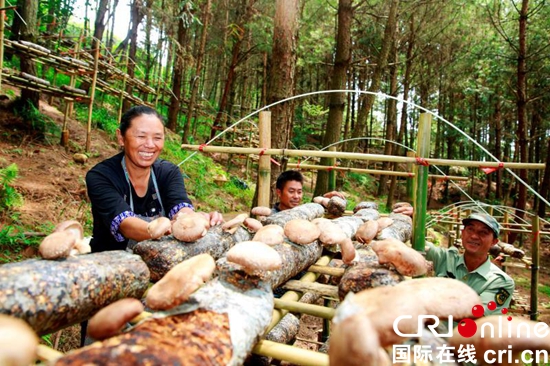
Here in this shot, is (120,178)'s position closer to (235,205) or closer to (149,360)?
(149,360)

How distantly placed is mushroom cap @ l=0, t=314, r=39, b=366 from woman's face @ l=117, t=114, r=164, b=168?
1.49m

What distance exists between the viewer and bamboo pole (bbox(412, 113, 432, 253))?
9.70 feet

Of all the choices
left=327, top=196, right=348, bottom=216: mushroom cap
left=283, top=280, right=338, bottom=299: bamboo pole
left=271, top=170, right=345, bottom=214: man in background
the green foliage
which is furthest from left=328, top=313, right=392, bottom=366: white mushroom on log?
the green foliage

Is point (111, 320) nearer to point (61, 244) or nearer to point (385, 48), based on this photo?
point (61, 244)

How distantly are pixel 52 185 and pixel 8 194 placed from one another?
4.45 feet

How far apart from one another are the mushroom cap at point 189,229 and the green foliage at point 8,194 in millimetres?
4903

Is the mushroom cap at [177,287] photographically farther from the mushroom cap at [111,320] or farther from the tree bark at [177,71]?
the tree bark at [177,71]

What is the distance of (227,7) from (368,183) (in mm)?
12233

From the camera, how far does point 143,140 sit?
2.26 meters

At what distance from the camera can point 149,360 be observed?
0.94 meters

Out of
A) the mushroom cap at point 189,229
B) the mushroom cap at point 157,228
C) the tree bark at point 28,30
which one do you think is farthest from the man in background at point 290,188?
the tree bark at point 28,30

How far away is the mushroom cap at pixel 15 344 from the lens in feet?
2.67

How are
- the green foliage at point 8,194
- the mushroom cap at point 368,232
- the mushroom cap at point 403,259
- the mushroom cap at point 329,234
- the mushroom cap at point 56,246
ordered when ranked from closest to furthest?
the mushroom cap at point 56,246 < the mushroom cap at point 403,259 < the mushroom cap at point 329,234 < the mushroom cap at point 368,232 < the green foliage at point 8,194

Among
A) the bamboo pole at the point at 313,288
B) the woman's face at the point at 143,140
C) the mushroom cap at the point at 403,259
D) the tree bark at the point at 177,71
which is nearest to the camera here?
the mushroom cap at the point at 403,259
